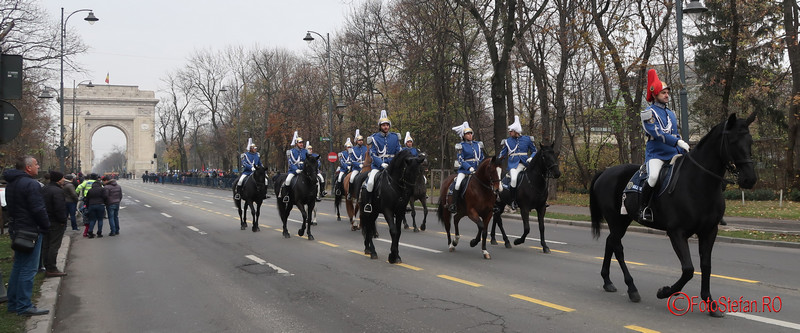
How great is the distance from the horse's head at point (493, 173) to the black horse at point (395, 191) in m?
1.50

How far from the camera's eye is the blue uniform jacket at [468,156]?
11719 millimetres

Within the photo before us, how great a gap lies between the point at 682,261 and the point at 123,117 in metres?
112

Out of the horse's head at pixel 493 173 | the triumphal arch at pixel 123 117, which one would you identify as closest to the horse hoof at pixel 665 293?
the horse's head at pixel 493 173

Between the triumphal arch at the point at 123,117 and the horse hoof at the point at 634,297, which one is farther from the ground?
the triumphal arch at the point at 123,117

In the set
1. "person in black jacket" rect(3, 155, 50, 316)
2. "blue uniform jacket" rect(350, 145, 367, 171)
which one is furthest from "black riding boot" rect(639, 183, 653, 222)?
"blue uniform jacket" rect(350, 145, 367, 171)

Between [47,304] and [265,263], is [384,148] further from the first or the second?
[47,304]

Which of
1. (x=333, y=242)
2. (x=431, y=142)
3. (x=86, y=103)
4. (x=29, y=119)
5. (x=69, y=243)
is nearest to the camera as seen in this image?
(x=333, y=242)

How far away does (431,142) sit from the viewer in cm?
4188

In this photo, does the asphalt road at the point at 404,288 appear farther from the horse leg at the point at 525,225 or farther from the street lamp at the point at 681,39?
the street lamp at the point at 681,39

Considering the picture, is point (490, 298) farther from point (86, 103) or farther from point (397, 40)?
point (86, 103)

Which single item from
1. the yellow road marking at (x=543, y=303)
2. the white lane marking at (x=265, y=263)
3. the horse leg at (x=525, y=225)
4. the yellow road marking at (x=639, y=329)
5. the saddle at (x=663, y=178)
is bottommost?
the white lane marking at (x=265, y=263)

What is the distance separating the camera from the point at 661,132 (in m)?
6.64

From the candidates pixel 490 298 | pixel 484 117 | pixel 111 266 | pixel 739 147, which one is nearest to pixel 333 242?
pixel 111 266

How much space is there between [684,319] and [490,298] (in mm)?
2261
